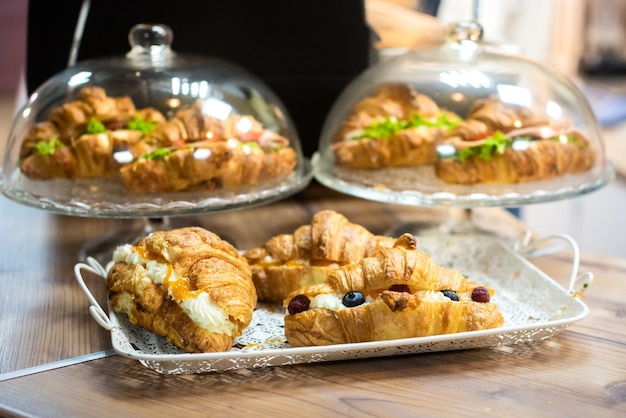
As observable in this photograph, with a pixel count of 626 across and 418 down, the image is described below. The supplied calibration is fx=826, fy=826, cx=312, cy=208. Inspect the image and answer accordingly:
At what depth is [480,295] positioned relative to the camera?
111 cm

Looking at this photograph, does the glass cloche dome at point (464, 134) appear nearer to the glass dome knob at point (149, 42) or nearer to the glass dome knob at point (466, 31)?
the glass dome knob at point (466, 31)

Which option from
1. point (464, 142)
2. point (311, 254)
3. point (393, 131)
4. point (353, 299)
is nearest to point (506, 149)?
point (464, 142)

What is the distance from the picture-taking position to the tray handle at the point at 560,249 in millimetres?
1222

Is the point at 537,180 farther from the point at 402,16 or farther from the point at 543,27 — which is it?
the point at 543,27

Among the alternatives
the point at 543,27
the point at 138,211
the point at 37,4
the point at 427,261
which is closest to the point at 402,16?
the point at 37,4

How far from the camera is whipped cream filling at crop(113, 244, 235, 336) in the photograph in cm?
105

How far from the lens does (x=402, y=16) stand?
86.5 inches

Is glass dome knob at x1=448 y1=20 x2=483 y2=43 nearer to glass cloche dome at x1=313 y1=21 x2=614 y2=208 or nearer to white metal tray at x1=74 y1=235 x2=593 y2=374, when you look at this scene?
glass cloche dome at x1=313 y1=21 x2=614 y2=208

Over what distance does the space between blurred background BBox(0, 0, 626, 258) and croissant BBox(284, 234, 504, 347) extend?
3.61ft

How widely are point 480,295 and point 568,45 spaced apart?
10.3 feet

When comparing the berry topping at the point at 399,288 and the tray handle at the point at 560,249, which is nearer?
the berry topping at the point at 399,288

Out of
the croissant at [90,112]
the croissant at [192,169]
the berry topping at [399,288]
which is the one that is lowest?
the berry topping at [399,288]

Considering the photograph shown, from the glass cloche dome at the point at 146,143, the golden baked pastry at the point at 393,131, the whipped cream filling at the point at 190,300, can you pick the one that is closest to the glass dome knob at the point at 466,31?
the golden baked pastry at the point at 393,131

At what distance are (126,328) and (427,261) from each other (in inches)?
16.7
